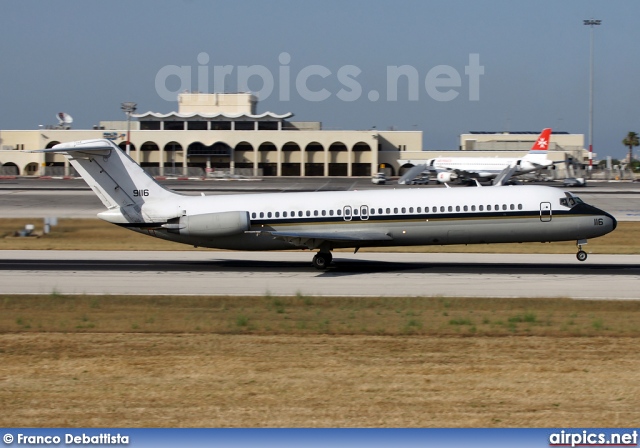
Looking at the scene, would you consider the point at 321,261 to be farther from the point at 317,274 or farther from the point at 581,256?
the point at 581,256

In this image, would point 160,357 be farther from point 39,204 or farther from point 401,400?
point 39,204

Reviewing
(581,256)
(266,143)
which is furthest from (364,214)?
(266,143)

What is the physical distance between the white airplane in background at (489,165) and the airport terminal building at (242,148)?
20.9m

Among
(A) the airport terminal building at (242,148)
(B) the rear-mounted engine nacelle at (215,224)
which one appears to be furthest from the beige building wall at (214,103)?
(B) the rear-mounted engine nacelle at (215,224)

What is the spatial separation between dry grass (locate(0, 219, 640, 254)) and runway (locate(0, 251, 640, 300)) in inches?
81.9

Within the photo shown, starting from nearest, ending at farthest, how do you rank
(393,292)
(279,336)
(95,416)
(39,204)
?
1. (95,416)
2. (279,336)
3. (393,292)
4. (39,204)

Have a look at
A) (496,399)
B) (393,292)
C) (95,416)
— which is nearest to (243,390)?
(95,416)

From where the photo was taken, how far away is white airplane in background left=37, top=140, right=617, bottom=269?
2914cm

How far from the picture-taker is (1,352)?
16.0m

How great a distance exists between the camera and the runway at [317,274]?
24.6 m

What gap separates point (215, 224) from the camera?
2920 centimetres

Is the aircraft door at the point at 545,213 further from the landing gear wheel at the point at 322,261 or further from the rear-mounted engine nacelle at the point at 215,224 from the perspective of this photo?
the rear-mounted engine nacelle at the point at 215,224

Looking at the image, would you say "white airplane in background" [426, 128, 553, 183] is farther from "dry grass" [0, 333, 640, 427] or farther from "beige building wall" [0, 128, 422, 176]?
"dry grass" [0, 333, 640, 427]

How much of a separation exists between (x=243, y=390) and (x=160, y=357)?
2944mm
